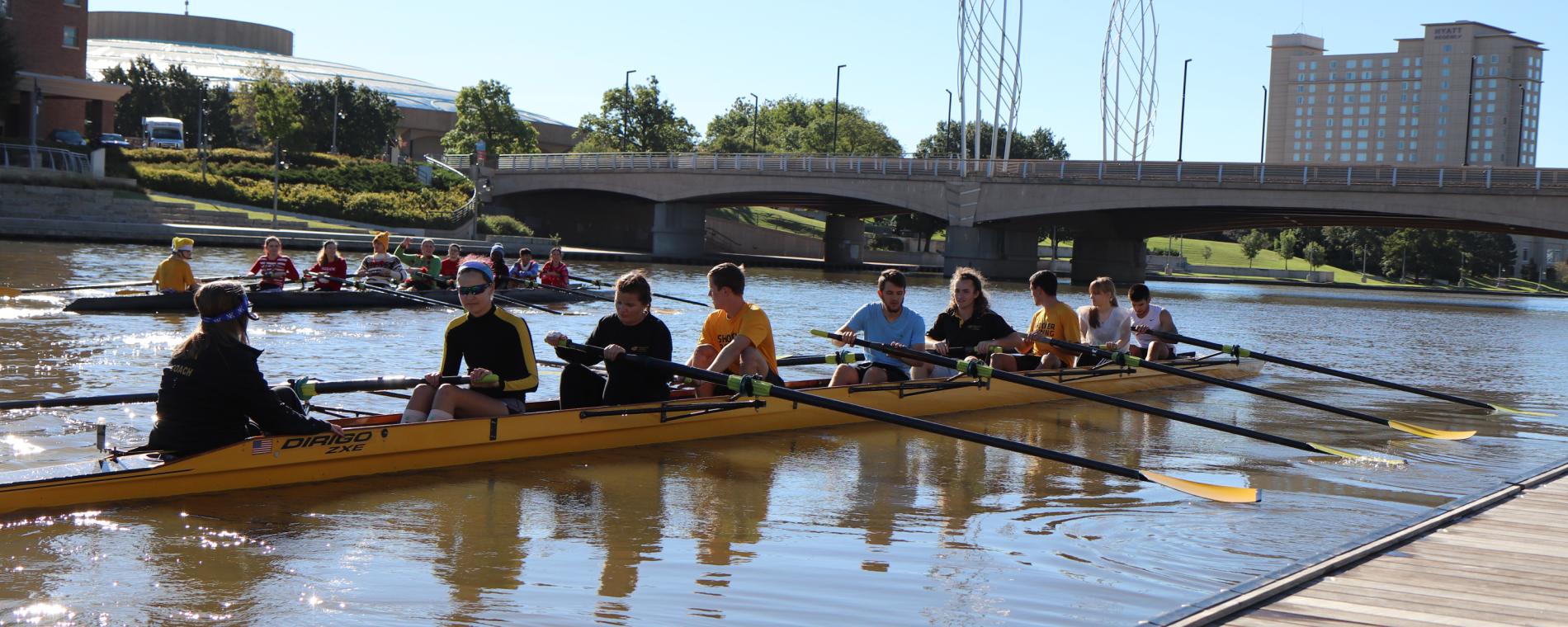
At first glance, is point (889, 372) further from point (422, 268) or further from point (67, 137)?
point (67, 137)

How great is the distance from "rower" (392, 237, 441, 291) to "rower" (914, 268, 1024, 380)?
12334mm

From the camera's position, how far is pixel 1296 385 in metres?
20.0

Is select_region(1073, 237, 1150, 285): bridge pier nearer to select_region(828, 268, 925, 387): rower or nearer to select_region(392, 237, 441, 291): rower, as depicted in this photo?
select_region(392, 237, 441, 291): rower

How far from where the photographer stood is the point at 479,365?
9148mm

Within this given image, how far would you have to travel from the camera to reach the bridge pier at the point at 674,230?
6575cm

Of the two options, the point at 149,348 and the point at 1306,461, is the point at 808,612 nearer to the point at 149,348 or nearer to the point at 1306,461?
the point at 1306,461

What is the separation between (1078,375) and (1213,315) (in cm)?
2556

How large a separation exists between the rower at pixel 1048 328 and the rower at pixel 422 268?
40.2 feet

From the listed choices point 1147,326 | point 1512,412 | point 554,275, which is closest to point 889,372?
point 1147,326

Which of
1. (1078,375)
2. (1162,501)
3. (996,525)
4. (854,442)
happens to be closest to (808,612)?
(996,525)

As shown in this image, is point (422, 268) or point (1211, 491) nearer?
point (1211, 491)

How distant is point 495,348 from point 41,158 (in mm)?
42575

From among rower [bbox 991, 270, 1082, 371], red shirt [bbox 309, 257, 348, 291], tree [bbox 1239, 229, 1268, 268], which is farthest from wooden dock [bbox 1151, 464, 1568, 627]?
tree [bbox 1239, 229, 1268, 268]

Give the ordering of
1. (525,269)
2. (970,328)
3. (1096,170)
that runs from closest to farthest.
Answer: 1. (970,328)
2. (525,269)
3. (1096,170)
